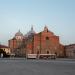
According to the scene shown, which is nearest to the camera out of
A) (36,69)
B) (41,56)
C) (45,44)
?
(36,69)

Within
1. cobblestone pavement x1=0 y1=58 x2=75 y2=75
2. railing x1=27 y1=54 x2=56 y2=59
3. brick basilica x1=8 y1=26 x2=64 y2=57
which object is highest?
brick basilica x1=8 y1=26 x2=64 y2=57

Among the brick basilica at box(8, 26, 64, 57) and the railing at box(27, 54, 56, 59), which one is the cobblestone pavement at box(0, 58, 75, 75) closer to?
the railing at box(27, 54, 56, 59)

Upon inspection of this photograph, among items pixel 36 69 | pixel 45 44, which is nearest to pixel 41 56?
pixel 45 44

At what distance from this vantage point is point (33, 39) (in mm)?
123812

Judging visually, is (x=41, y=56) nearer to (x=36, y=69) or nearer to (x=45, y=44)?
(x=45, y=44)

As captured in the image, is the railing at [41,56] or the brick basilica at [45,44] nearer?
the railing at [41,56]

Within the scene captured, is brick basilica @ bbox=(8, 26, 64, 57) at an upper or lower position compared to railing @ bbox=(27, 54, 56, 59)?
upper

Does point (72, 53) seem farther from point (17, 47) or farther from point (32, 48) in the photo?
point (17, 47)

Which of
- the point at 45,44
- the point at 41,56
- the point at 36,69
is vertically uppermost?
the point at 45,44

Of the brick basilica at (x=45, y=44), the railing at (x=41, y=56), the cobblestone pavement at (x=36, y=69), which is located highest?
the brick basilica at (x=45, y=44)

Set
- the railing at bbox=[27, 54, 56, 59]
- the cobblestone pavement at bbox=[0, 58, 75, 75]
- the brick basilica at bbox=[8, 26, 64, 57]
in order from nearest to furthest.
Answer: the cobblestone pavement at bbox=[0, 58, 75, 75]
the railing at bbox=[27, 54, 56, 59]
the brick basilica at bbox=[8, 26, 64, 57]

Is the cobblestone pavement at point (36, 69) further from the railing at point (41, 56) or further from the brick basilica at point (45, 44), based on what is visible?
the brick basilica at point (45, 44)

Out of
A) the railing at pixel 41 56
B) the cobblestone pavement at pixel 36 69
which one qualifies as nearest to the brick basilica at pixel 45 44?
the railing at pixel 41 56

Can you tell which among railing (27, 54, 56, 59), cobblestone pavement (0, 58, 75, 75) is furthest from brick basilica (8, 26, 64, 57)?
cobblestone pavement (0, 58, 75, 75)
